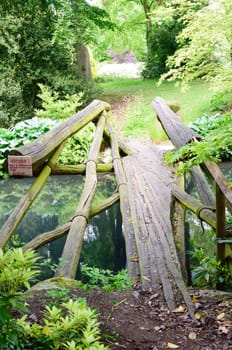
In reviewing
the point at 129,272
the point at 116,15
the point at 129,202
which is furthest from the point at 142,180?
the point at 116,15

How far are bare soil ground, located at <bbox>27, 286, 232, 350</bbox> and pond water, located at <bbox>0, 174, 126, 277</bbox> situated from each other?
1.42 m

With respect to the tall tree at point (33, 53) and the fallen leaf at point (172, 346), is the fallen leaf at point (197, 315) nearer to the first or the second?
the fallen leaf at point (172, 346)

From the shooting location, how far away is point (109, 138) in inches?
339

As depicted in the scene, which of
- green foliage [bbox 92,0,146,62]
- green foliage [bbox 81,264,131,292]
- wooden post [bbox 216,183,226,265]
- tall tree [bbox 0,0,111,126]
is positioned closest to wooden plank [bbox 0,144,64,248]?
green foliage [bbox 81,264,131,292]

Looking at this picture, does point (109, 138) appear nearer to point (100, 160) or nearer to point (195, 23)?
point (100, 160)

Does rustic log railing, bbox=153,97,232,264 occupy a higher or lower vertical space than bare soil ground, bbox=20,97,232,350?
higher

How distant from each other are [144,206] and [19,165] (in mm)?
1621

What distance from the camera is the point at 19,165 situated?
477 centimetres

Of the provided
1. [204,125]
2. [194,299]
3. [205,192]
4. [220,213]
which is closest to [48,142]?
[205,192]

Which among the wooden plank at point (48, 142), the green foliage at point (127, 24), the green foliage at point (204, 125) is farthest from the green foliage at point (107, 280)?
the green foliage at point (127, 24)

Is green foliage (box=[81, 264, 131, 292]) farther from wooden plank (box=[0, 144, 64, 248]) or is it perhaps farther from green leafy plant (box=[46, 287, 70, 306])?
wooden plank (box=[0, 144, 64, 248])

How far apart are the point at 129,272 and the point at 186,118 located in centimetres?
950

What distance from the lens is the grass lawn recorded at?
11.4 m

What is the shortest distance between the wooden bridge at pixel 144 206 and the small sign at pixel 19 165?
56mm
